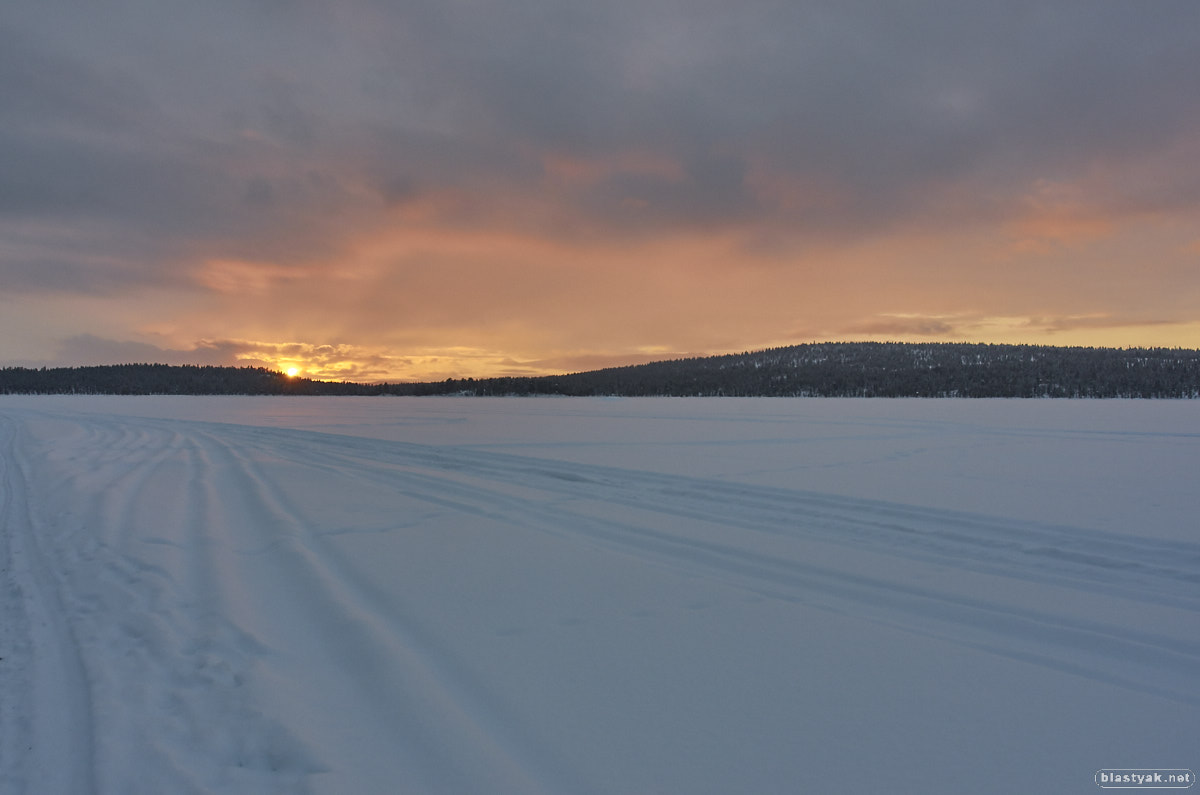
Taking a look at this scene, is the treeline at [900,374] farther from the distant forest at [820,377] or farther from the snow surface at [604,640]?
the snow surface at [604,640]

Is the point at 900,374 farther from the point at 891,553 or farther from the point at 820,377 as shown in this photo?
the point at 891,553

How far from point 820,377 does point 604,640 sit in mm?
128715

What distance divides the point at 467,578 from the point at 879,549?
4.10m

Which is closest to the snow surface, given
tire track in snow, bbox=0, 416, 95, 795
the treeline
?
tire track in snow, bbox=0, 416, 95, 795

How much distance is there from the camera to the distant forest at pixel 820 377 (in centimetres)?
9750

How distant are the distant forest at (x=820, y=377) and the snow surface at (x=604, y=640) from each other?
103 metres

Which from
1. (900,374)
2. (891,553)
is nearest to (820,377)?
(900,374)

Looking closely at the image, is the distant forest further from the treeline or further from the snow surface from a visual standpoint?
the snow surface

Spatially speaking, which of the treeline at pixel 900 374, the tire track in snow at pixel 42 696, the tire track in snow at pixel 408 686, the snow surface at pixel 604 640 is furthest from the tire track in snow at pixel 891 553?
the treeline at pixel 900 374

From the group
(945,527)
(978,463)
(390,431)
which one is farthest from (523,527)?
(390,431)

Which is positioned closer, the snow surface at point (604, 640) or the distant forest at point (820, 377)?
the snow surface at point (604, 640)

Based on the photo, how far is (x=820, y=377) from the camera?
124 meters

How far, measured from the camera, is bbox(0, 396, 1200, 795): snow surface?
281 centimetres

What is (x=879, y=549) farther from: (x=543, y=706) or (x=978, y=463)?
(x=978, y=463)
